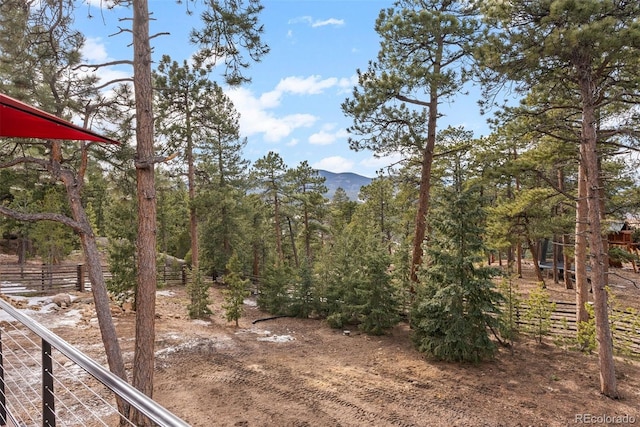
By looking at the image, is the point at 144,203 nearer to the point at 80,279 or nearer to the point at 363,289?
the point at 363,289

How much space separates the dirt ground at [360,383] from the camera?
5.72 metres

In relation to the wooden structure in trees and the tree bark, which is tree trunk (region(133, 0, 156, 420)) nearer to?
the tree bark

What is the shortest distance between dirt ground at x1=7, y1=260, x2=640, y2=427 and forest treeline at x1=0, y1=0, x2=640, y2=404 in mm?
686

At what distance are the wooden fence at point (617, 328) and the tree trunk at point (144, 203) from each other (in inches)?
323

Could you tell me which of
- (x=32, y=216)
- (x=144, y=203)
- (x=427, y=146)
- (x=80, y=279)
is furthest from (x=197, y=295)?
(x=427, y=146)

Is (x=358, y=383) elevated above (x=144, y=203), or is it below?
below

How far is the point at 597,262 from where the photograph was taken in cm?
662

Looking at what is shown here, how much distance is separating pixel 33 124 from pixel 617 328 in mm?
11832

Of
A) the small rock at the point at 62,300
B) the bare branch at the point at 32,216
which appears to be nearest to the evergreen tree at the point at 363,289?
the bare branch at the point at 32,216

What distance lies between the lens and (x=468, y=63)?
29.1 feet

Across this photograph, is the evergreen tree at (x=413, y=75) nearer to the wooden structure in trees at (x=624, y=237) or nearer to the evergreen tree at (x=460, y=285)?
the evergreen tree at (x=460, y=285)

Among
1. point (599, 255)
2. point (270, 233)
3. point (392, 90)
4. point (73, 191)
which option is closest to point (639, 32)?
point (599, 255)

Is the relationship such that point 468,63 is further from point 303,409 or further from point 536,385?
point 303,409

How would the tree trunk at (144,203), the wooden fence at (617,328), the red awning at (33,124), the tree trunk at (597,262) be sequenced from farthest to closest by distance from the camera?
the wooden fence at (617,328) → the tree trunk at (597,262) → the tree trunk at (144,203) → the red awning at (33,124)
